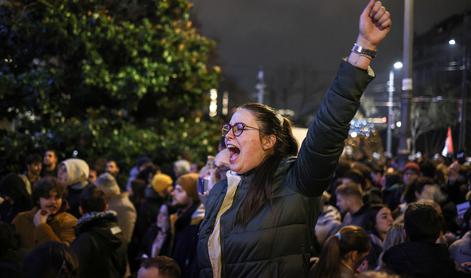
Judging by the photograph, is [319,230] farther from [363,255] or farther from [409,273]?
[409,273]

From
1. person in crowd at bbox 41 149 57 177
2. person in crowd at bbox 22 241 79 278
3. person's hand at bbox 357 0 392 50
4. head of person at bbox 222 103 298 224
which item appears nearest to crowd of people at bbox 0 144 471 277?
person in crowd at bbox 22 241 79 278

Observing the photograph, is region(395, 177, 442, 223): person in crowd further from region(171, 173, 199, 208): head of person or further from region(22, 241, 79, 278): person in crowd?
region(22, 241, 79, 278): person in crowd

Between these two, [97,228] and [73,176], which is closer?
[97,228]

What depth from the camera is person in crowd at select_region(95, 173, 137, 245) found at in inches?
310

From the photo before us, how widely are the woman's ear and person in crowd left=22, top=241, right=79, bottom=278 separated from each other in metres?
1.54

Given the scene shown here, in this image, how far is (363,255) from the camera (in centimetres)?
476

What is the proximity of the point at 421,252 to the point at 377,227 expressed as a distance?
2.05m

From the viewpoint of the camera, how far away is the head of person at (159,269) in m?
4.39

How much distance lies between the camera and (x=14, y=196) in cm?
711

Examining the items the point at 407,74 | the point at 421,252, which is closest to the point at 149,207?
the point at 421,252

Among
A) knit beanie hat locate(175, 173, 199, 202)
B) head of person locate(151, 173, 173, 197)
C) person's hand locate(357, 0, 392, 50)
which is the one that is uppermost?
person's hand locate(357, 0, 392, 50)

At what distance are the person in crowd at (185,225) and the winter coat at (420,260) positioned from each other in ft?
6.52

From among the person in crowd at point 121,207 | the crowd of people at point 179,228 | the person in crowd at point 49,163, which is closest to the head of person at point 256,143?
the crowd of people at point 179,228

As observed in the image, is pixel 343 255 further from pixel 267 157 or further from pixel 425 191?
pixel 425 191
